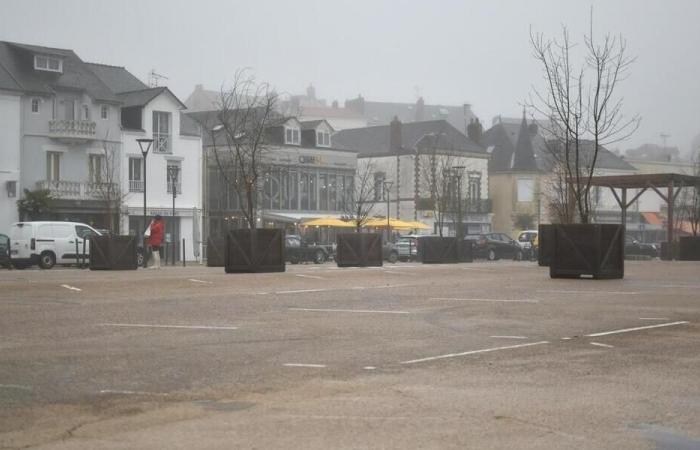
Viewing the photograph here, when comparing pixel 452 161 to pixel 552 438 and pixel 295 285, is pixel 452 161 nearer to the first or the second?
pixel 295 285

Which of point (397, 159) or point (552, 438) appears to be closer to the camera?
point (552, 438)

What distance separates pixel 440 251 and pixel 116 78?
3223 centimetres

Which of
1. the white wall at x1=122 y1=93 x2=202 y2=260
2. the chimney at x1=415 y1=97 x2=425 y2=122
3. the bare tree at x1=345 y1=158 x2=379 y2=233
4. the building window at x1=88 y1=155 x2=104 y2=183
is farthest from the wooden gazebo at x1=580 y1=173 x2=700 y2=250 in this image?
the chimney at x1=415 y1=97 x2=425 y2=122

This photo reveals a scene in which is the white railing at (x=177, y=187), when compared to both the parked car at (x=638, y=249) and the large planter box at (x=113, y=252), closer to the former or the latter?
the parked car at (x=638, y=249)

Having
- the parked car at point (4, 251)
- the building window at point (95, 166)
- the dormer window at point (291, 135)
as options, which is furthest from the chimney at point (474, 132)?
the parked car at point (4, 251)

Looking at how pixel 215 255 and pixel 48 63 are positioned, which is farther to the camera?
pixel 48 63

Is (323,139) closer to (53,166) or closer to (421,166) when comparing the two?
(421,166)

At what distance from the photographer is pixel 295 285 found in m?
20.4

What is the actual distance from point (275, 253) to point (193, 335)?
14.3 m

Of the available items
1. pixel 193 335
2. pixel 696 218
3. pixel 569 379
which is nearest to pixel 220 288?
pixel 193 335

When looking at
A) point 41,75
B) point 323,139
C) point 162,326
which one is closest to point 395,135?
point 323,139

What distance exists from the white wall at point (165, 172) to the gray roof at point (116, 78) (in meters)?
3.04

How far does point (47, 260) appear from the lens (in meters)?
41.8

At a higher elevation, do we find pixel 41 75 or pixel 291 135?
pixel 41 75
